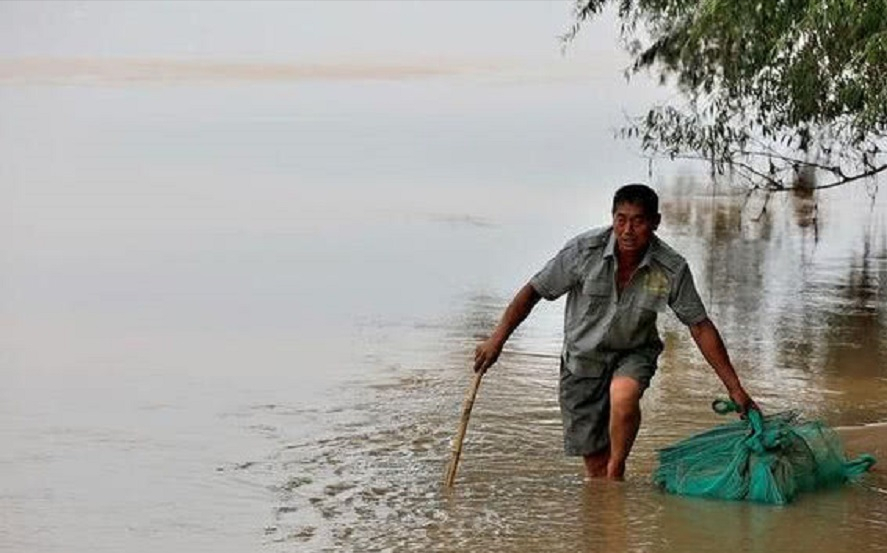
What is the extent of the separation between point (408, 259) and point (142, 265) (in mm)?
2552

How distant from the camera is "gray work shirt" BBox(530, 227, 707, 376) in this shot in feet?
26.5

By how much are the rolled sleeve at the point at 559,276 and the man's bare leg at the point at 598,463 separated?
31.4 inches

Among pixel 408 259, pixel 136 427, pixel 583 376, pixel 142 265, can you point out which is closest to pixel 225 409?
pixel 136 427

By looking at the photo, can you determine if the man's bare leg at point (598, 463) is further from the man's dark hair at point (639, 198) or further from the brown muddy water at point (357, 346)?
the man's dark hair at point (639, 198)

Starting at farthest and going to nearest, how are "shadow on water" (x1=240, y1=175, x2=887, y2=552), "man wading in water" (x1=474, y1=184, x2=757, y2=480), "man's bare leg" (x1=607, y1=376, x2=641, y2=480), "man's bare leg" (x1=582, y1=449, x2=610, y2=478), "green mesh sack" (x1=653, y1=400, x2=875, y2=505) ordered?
1. "man's bare leg" (x1=582, y1=449, x2=610, y2=478)
2. "green mesh sack" (x1=653, y1=400, x2=875, y2=505)
3. "man's bare leg" (x1=607, y1=376, x2=641, y2=480)
4. "man wading in water" (x1=474, y1=184, x2=757, y2=480)
5. "shadow on water" (x1=240, y1=175, x2=887, y2=552)

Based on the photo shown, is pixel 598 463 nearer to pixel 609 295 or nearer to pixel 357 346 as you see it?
pixel 609 295

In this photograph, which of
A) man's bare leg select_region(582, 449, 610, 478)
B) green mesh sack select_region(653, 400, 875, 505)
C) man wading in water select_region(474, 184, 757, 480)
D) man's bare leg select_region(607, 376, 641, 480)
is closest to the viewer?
man wading in water select_region(474, 184, 757, 480)

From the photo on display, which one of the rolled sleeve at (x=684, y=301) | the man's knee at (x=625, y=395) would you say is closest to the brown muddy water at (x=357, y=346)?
the man's knee at (x=625, y=395)

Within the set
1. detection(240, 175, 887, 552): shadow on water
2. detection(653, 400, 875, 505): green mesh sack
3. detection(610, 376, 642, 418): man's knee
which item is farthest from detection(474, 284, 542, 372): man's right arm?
detection(653, 400, 875, 505): green mesh sack

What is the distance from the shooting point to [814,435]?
852 cm

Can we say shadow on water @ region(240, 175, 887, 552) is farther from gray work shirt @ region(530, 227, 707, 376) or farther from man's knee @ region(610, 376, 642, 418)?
gray work shirt @ region(530, 227, 707, 376)

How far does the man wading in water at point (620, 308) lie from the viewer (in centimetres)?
805

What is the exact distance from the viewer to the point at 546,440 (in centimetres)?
984

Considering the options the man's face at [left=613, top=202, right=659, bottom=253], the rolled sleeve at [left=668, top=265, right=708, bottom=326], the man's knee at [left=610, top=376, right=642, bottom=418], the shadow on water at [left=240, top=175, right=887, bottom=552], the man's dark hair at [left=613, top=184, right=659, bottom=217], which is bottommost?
the shadow on water at [left=240, top=175, right=887, bottom=552]
